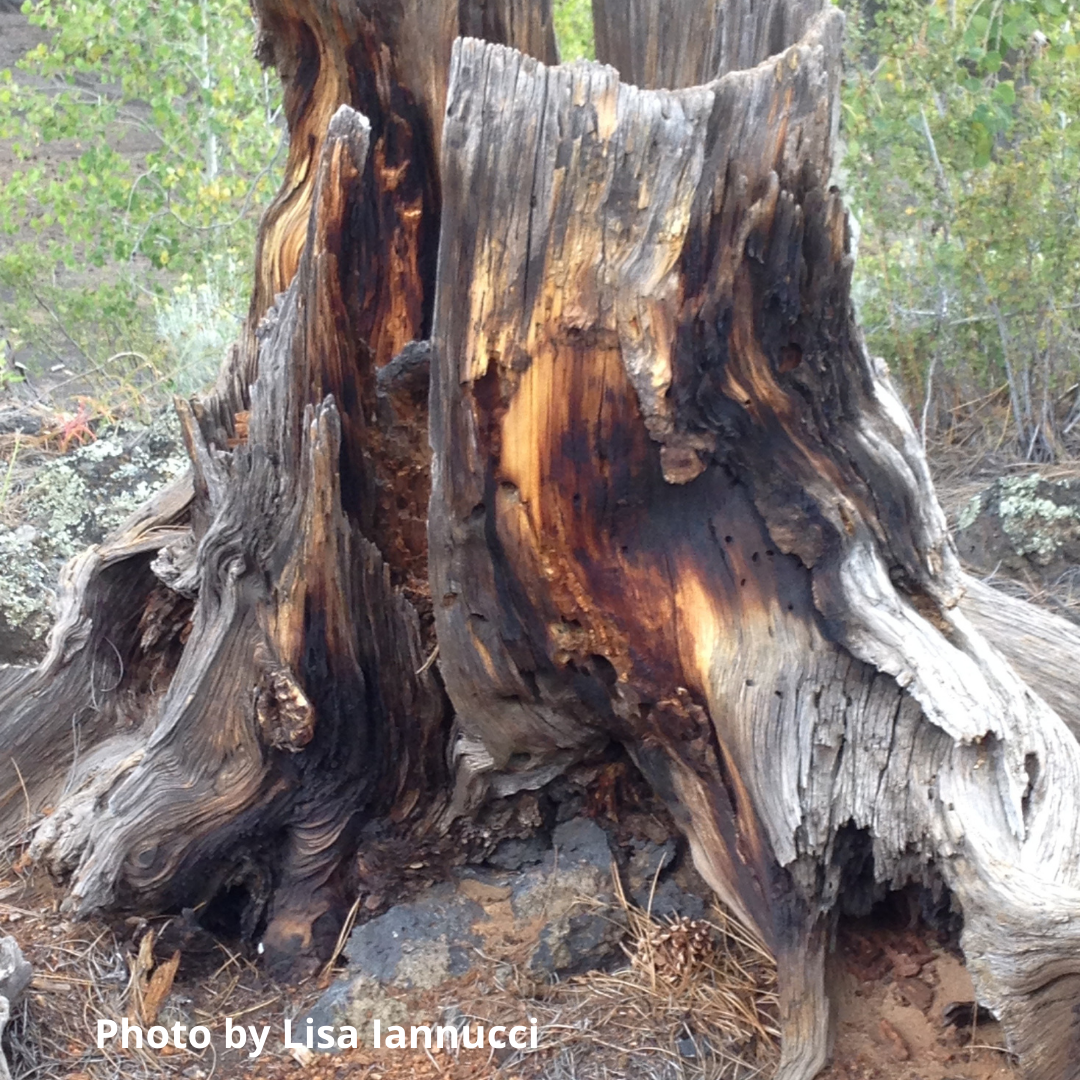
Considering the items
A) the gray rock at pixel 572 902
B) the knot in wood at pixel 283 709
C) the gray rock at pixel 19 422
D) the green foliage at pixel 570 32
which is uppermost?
the green foliage at pixel 570 32

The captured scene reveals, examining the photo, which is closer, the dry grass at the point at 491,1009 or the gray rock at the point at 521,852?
the dry grass at the point at 491,1009

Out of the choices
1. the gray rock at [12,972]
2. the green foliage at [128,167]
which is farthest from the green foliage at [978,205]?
the green foliage at [128,167]

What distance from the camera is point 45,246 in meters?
16.6

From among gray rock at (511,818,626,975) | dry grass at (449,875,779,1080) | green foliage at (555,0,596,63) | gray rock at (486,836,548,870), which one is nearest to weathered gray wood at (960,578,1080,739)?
dry grass at (449,875,779,1080)

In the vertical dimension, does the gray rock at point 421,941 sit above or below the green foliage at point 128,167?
below

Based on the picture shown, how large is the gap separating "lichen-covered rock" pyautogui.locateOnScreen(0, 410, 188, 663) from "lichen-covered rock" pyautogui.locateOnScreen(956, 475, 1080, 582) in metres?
3.69

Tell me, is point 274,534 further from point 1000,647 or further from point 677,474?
point 1000,647

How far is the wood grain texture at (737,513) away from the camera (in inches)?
83.6

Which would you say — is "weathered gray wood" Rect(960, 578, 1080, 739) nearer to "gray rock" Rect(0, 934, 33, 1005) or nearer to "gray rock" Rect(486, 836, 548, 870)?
"gray rock" Rect(486, 836, 548, 870)

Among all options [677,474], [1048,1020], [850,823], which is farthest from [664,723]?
[1048,1020]

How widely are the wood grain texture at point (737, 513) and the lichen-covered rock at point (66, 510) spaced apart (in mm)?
2838

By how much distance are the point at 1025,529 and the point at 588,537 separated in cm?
276

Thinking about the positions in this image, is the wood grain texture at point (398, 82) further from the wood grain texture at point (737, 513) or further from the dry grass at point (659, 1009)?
the dry grass at point (659, 1009)

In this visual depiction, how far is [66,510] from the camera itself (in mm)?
5234
